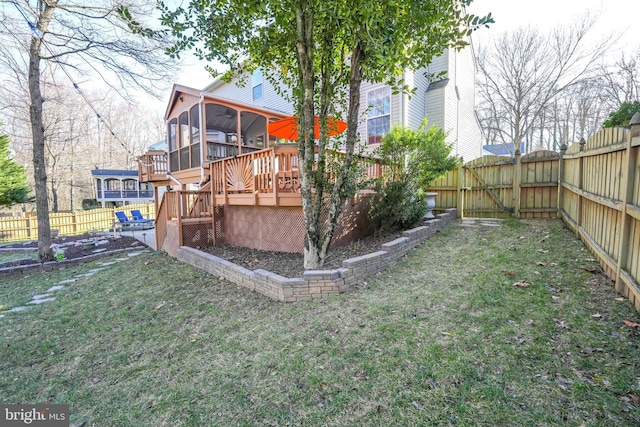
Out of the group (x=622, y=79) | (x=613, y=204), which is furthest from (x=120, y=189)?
(x=622, y=79)

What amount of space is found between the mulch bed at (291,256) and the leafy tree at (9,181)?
1429 cm

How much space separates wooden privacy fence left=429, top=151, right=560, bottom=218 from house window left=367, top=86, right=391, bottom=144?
2777 mm

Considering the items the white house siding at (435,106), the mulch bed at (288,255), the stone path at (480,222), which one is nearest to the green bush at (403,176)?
the mulch bed at (288,255)

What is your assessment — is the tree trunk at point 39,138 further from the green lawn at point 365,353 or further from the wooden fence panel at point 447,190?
the wooden fence panel at point 447,190

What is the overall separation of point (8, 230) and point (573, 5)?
27812 millimetres

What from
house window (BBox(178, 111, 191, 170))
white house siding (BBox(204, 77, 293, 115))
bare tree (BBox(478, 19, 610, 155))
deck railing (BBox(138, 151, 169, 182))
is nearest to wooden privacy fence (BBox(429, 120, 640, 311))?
white house siding (BBox(204, 77, 293, 115))

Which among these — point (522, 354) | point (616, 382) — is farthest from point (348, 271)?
point (616, 382)

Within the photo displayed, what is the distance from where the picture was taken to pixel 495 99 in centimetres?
1748

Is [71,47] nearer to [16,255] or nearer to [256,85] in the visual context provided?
[16,255]

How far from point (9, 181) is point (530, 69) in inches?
1051

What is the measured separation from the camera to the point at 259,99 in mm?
13992

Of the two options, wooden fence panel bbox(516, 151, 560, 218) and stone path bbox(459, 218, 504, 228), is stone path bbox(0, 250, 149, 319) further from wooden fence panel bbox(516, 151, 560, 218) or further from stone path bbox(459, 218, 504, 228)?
wooden fence panel bbox(516, 151, 560, 218)

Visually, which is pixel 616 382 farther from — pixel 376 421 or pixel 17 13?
pixel 17 13

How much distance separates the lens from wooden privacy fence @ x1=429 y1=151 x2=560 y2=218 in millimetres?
6891
